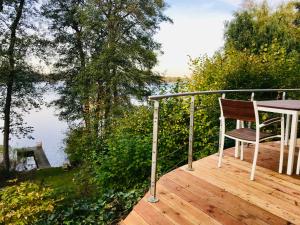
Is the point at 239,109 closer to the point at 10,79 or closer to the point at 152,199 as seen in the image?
the point at 152,199

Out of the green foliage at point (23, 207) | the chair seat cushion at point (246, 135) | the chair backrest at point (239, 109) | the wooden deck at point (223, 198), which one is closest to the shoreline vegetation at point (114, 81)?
the green foliage at point (23, 207)

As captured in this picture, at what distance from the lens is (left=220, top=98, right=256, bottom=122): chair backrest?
3502 millimetres

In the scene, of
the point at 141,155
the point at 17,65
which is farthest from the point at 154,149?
the point at 17,65

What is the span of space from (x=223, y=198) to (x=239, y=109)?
3.49 ft

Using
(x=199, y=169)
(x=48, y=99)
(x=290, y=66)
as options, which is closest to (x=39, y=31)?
(x=48, y=99)

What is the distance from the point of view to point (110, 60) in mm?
14141

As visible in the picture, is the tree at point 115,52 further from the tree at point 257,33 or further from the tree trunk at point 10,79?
the tree at point 257,33

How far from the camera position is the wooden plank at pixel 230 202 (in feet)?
8.87

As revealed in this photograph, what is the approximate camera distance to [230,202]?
3018 mm

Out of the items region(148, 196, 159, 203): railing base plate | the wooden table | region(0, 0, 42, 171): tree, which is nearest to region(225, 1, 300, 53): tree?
region(0, 0, 42, 171): tree

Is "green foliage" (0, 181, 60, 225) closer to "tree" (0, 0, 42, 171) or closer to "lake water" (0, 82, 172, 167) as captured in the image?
"tree" (0, 0, 42, 171)

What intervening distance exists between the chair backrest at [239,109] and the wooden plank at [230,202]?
855 millimetres

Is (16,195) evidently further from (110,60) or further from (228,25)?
(228,25)

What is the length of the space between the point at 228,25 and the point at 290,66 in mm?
6576
